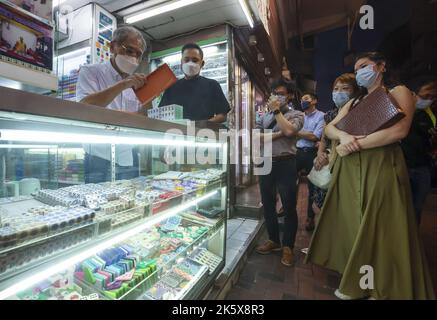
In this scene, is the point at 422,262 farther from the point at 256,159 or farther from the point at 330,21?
the point at 330,21

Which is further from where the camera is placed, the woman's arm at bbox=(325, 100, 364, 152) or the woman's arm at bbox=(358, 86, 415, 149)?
the woman's arm at bbox=(325, 100, 364, 152)

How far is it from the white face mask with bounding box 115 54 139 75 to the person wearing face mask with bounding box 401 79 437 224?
297 centimetres

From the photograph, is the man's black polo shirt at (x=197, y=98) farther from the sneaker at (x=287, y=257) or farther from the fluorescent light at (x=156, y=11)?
the sneaker at (x=287, y=257)

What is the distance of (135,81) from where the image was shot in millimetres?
1318

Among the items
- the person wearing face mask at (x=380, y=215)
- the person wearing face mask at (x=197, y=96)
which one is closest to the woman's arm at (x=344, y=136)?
the person wearing face mask at (x=380, y=215)

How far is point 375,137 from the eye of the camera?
171cm

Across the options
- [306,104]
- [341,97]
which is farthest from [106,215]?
[306,104]

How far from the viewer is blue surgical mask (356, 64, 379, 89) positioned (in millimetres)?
1839

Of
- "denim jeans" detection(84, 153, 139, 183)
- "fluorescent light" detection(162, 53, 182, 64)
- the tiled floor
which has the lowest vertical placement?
the tiled floor

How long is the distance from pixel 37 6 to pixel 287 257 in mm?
3514

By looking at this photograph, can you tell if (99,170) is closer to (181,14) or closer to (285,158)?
(285,158)

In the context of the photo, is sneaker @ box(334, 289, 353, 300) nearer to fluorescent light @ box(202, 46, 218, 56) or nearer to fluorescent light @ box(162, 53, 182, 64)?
fluorescent light @ box(202, 46, 218, 56)

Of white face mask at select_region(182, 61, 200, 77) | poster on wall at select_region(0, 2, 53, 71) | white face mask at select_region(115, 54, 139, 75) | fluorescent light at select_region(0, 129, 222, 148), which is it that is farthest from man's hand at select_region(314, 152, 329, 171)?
poster on wall at select_region(0, 2, 53, 71)
